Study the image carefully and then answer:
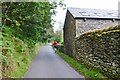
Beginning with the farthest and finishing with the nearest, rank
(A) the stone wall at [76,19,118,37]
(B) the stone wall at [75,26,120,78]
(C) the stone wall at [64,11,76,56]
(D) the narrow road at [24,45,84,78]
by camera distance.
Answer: (C) the stone wall at [64,11,76,56] < (A) the stone wall at [76,19,118,37] < (D) the narrow road at [24,45,84,78] < (B) the stone wall at [75,26,120,78]

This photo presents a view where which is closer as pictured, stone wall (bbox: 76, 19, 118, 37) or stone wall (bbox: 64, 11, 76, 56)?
stone wall (bbox: 76, 19, 118, 37)

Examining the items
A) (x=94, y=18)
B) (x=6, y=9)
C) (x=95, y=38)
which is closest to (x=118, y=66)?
(x=95, y=38)

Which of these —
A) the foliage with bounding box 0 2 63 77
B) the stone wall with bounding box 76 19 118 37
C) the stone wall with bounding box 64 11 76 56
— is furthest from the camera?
the stone wall with bounding box 64 11 76 56

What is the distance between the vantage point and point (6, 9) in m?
15.6

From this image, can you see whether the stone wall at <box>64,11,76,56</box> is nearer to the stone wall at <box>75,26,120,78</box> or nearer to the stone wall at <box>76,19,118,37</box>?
the stone wall at <box>76,19,118,37</box>

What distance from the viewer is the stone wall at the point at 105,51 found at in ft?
30.4

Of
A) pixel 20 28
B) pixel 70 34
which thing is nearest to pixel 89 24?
pixel 70 34

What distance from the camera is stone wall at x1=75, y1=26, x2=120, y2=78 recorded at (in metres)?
9.27

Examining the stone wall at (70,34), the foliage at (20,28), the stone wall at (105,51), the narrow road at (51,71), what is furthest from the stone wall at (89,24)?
the stone wall at (105,51)

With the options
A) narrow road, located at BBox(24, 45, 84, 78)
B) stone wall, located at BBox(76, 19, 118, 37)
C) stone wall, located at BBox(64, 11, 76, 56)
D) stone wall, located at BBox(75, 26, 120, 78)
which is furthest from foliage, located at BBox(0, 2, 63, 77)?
stone wall, located at BBox(75, 26, 120, 78)

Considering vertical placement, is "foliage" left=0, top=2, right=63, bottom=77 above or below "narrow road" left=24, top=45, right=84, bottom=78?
above

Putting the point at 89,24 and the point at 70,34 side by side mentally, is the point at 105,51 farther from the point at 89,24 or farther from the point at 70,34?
the point at 70,34

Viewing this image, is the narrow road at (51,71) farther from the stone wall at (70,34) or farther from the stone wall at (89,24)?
the stone wall at (70,34)

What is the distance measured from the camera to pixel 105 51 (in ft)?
33.9
